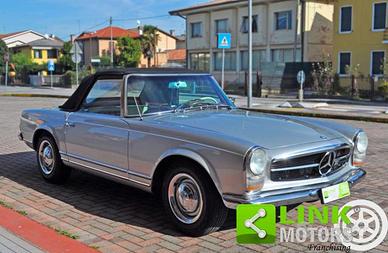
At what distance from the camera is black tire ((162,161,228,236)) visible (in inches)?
165

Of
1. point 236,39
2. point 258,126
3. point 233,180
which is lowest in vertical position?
point 233,180

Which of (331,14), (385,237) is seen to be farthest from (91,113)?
(331,14)

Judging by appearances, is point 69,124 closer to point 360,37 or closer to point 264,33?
point 360,37

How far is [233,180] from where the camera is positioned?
3.97 meters

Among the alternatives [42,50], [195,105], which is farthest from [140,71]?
[42,50]

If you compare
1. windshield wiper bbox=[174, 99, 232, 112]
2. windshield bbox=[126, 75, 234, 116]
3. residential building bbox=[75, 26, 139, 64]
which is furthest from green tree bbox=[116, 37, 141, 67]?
windshield wiper bbox=[174, 99, 232, 112]

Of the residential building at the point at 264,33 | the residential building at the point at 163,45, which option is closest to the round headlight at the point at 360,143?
the residential building at the point at 264,33

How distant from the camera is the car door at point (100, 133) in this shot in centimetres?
515

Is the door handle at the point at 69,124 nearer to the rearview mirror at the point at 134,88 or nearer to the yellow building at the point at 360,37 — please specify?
A: the rearview mirror at the point at 134,88

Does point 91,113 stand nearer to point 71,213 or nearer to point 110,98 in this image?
Result: point 110,98

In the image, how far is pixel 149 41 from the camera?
6969 cm

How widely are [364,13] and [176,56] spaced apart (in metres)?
46.3

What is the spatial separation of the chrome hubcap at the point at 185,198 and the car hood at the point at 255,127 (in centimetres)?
48

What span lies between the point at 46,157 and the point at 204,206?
316cm
